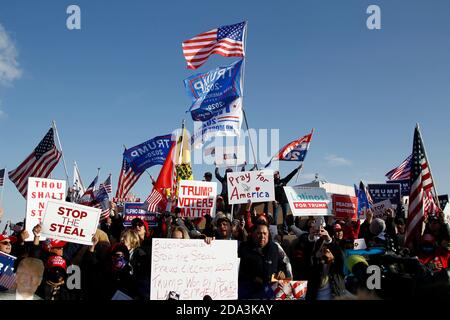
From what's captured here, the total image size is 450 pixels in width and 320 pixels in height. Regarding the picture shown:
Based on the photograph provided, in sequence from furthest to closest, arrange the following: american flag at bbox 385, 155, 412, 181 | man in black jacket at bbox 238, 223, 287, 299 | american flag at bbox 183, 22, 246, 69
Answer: american flag at bbox 385, 155, 412, 181, american flag at bbox 183, 22, 246, 69, man in black jacket at bbox 238, 223, 287, 299

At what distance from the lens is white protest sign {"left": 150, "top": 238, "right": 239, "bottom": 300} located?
532 cm

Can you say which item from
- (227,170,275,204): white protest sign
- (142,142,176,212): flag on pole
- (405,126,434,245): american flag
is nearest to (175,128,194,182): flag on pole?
(142,142,176,212): flag on pole

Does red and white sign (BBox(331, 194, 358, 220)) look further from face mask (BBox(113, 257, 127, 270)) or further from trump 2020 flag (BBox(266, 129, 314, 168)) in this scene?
face mask (BBox(113, 257, 127, 270))

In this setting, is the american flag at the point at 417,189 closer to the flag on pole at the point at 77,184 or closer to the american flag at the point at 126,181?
the american flag at the point at 126,181

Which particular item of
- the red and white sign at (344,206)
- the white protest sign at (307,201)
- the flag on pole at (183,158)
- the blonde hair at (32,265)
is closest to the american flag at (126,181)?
the flag on pole at (183,158)

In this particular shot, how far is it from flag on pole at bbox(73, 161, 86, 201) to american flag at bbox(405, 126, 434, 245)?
14169 millimetres

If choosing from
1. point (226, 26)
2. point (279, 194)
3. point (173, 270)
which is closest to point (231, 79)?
point (226, 26)

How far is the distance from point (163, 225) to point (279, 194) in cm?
359

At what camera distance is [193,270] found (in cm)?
541

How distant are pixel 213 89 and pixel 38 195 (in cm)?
827

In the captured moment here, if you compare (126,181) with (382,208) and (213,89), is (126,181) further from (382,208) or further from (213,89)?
(382,208)

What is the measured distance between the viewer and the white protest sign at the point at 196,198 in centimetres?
1006

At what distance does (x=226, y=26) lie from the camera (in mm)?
15773

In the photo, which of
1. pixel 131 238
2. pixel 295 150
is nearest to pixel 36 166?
pixel 131 238
